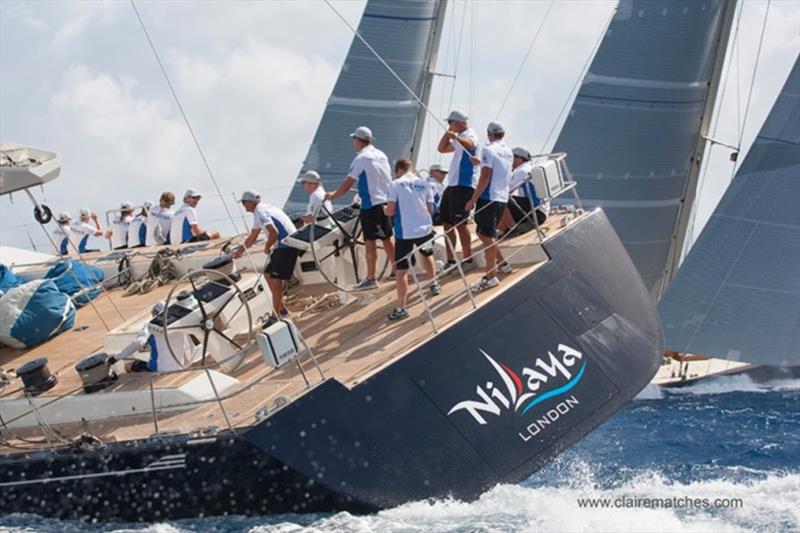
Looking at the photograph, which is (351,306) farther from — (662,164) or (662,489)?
(662,164)

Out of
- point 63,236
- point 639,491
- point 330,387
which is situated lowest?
point 639,491

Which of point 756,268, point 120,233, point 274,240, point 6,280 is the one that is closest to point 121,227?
point 120,233

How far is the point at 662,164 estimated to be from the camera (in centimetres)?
2422

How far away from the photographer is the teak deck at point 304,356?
982 centimetres

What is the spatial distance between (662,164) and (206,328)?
606 inches

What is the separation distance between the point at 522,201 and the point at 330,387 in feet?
11.3

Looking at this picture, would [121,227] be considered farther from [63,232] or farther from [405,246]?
[405,246]

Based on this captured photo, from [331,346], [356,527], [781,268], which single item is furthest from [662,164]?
[356,527]

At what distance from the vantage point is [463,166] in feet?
37.3

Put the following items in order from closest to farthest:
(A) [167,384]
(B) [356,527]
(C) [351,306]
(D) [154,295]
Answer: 1. (B) [356,527]
2. (A) [167,384]
3. (C) [351,306]
4. (D) [154,295]

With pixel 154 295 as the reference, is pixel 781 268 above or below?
below

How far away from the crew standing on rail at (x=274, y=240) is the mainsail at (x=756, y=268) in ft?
34.7

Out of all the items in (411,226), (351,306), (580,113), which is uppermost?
(411,226)

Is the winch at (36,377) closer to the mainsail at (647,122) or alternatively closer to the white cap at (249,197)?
the white cap at (249,197)
